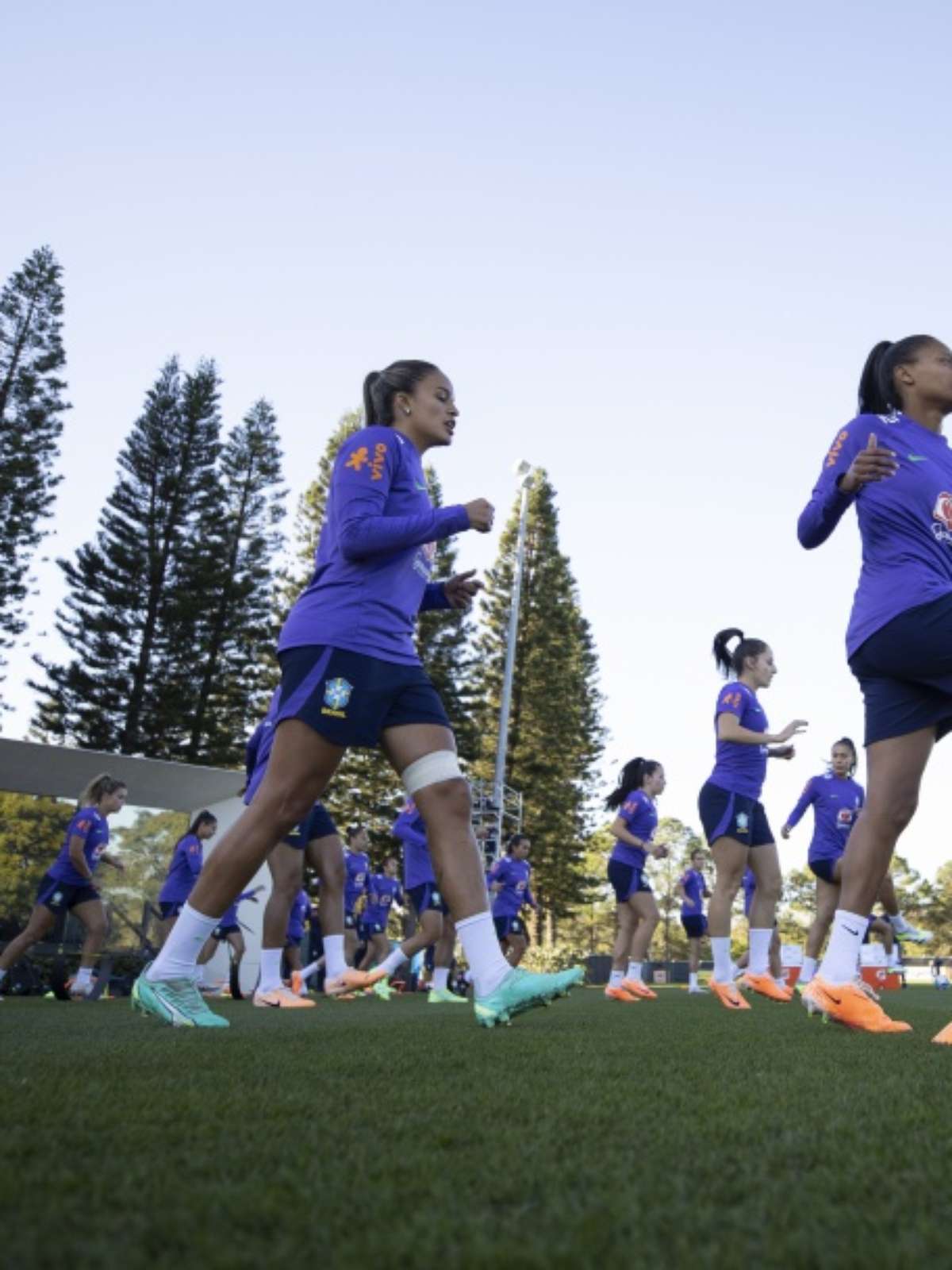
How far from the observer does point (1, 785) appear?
1873 centimetres

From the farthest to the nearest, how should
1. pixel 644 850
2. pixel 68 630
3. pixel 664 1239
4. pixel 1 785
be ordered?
pixel 68 630
pixel 1 785
pixel 644 850
pixel 664 1239

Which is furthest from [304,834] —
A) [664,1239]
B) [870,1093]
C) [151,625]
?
[151,625]

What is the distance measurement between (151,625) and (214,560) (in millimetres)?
2965

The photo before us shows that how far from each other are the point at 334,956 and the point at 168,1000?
3.54 metres

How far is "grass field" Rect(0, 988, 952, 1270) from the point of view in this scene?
1.32 m

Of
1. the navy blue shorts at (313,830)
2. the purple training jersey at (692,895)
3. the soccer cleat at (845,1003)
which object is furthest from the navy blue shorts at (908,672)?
the purple training jersey at (692,895)

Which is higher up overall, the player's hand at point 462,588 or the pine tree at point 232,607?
the pine tree at point 232,607

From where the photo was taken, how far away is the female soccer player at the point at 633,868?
12.2 metres

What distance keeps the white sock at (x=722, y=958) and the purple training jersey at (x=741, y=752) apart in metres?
1.15

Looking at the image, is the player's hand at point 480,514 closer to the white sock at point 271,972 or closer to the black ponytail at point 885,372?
the black ponytail at point 885,372

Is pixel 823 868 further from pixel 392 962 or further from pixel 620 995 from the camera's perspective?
pixel 392 962

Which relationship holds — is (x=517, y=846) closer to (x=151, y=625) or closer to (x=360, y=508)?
(x=360, y=508)

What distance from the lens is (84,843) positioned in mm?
10391

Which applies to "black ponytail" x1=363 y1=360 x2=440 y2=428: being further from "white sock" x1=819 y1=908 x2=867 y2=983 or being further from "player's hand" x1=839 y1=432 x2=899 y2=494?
"white sock" x1=819 y1=908 x2=867 y2=983
